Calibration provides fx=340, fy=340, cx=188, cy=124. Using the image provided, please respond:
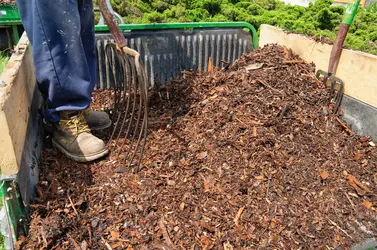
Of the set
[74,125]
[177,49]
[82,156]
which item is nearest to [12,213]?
[82,156]

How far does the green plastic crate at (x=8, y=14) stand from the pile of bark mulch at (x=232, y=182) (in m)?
3.06

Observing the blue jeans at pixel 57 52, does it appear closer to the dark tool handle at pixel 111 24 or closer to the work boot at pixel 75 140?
the work boot at pixel 75 140

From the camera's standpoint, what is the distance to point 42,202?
1.81 m

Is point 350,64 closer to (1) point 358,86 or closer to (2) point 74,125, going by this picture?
(1) point 358,86

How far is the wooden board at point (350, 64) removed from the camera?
236 cm

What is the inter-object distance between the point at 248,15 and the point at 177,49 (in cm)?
242

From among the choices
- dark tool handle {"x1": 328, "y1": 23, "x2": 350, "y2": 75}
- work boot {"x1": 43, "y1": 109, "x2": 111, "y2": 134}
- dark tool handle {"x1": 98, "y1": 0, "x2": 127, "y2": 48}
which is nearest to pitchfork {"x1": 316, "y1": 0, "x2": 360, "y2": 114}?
dark tool handle {"x1": 328, "y1": 23, "x2": 350, "y2": 75}

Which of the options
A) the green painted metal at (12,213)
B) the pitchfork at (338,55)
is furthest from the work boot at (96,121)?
the pitchfork at (338,55)

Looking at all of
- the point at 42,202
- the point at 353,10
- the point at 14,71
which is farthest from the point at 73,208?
the point at 353,10

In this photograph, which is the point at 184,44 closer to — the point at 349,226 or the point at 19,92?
the point at 19,92

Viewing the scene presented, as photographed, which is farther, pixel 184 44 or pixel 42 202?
pixel 184 44

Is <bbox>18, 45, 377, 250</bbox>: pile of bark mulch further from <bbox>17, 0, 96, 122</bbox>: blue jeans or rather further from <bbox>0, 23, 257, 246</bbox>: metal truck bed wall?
<bbox>17, 0, 96, 122</bbox>: blue jeans

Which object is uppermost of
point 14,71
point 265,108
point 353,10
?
point 353,10

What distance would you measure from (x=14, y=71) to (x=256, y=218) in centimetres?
155
